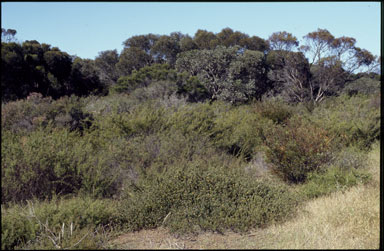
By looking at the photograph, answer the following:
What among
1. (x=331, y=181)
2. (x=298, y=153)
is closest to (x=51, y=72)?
(x=298, y=153)

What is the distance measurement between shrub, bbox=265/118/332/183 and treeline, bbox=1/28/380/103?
11.5 metres

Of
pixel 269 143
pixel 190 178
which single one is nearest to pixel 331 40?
pixel 269 143

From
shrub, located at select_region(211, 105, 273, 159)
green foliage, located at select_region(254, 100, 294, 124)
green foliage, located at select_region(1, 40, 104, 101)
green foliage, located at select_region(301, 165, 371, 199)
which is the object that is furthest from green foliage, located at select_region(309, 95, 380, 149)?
green foliage, located at select_region(1, 40, 104, 101)

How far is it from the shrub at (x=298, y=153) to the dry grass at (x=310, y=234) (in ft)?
7.13

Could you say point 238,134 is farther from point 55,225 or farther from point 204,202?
point 55,225

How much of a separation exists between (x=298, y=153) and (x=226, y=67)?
14910 mm

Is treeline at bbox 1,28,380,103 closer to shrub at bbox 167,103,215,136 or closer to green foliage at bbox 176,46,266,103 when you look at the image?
green foliage at bbox 176,46,266,103

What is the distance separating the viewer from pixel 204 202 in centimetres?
618

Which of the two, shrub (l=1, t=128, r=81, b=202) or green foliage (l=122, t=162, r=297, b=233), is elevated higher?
shrub (l=1, t=128, r=81, b=202)

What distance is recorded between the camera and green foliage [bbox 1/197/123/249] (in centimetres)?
A: 471

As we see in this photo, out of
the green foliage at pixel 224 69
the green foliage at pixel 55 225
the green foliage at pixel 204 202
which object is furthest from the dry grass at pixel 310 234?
the green foliage at pixel 224 69

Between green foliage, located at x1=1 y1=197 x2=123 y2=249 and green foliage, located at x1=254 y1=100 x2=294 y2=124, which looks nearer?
green foliage, located at x1=1 y1=197 x2=123 y2=249

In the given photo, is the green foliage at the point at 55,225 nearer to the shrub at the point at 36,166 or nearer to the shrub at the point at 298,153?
the shrub at the point at 36,166

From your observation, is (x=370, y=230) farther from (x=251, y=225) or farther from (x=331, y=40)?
(x=331, y=40)
